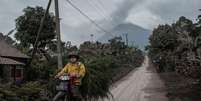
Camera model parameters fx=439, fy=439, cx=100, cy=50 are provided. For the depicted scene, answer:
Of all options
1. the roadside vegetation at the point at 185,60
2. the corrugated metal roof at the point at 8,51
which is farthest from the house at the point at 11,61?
the roadside vegetation at the point at 185,60

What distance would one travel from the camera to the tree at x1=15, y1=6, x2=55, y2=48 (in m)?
40.7

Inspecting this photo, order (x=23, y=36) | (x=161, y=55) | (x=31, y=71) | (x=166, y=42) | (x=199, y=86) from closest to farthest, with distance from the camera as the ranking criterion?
1. (x=199, y=86)
2. (x=31, y=71)
3. (x=23, y=36)
4. (x=166, y=42)
5. (x=161, y=55)

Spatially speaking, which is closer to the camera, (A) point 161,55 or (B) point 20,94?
(B) point 20,94

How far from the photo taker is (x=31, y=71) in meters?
28.3

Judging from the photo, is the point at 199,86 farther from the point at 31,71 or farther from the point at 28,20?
the point at 28,20

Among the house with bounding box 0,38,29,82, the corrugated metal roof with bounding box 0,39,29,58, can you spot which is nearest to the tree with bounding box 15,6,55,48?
the house with bounding box 0,38,29,82

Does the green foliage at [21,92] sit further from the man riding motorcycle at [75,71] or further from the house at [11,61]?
the house at [11,61]

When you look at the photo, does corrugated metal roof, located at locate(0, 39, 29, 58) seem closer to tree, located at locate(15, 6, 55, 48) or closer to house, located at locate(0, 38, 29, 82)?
house, located at locate(0, 38, 29, 82)

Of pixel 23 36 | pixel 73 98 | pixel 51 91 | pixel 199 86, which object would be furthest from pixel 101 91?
pixel 23 36

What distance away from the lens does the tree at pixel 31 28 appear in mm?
40719

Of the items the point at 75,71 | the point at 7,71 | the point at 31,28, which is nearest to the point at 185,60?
the point at 7,71

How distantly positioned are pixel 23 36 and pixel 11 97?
28.7 meters

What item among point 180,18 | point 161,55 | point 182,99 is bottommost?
point 182,99

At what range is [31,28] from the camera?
41.0 metres
